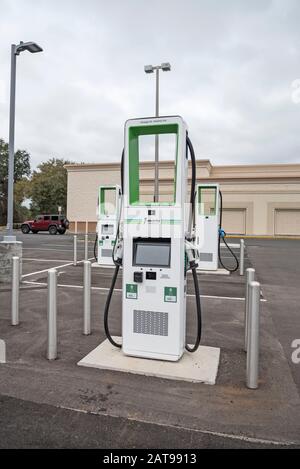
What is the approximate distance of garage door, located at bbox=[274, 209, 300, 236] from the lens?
31219 millimetres

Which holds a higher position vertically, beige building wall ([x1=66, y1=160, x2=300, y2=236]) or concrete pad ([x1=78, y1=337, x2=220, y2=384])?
beige building wall ([x1=66, y1=160, x2=300, y2=236])

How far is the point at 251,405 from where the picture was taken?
316 cm

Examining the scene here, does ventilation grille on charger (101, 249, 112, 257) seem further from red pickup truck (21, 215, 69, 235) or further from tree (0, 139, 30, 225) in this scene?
tree (0, 139, 30, 225)

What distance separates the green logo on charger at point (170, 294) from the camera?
12.7 feet

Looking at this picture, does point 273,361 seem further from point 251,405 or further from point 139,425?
point 139,425

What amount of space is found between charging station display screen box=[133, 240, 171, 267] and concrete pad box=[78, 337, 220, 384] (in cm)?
108

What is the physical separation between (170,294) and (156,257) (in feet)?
1.41

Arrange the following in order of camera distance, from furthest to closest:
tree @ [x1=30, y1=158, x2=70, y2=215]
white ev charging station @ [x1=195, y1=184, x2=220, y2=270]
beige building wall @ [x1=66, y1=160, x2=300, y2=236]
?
tree @ [x1=30, y1=158, x2=70, y2=215], beige building wall @ [x1=66, y1=160, x2=300, y2=236], white ev charging station @ [x1=195, y1=184, x2=220, y2=270]

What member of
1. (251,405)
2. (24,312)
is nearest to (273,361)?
(251,405)

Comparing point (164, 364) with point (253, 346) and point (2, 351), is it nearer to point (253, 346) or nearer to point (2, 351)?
point (253, 346)

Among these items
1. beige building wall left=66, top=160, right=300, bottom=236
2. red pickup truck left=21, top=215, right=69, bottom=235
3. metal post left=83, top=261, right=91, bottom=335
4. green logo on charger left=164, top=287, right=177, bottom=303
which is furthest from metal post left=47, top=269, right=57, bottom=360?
red pickup truck left=21, top=215, right=69, bottom=235

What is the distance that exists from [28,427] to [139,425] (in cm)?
Answer: 86

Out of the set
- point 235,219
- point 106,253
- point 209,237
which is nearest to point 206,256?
point 209,237

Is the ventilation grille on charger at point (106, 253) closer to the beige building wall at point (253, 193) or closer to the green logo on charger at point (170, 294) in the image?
the green logo on charger at point (170, 294)
